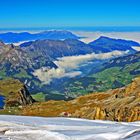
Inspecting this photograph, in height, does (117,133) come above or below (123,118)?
above

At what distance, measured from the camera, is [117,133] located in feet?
66.6

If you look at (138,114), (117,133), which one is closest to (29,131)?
(117,133)

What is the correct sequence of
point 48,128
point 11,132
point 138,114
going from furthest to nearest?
point 138,114
point 48,128
point 11,132

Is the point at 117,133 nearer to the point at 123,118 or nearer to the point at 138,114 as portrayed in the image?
the point at 138,114

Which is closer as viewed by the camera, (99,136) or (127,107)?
(99,136)

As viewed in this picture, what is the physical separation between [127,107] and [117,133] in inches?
6523

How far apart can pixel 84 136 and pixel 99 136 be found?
0.79 meters

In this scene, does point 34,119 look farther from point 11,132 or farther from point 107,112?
point 107,112

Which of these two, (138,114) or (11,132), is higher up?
(11,132)

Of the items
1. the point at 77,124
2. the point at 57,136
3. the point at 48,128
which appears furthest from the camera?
the point at 77,124

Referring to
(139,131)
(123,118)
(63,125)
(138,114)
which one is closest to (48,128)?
(63,125)

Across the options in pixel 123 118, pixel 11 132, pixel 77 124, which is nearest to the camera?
pixel 11 132

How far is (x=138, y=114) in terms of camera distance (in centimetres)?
16088

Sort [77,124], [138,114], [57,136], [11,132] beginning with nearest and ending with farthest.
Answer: [57,136] → [11,132] → [77,124] → [138,114]
